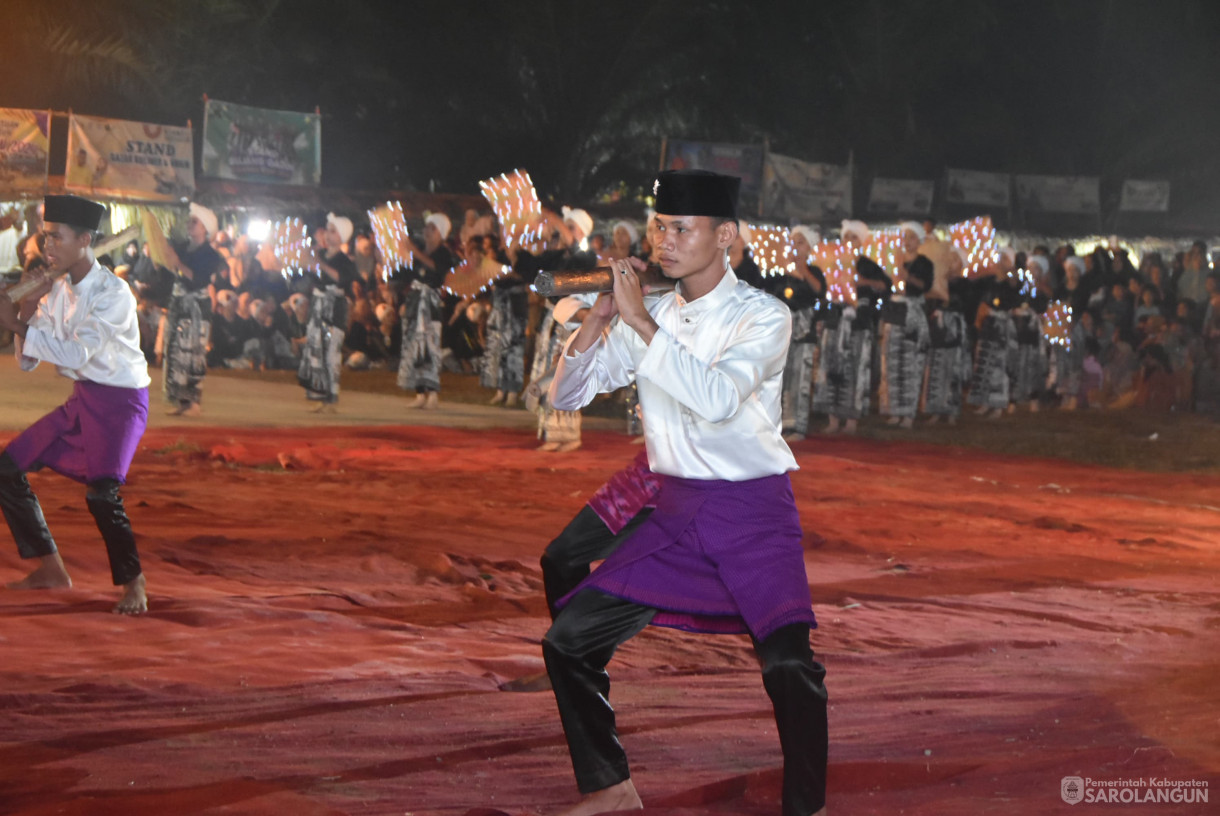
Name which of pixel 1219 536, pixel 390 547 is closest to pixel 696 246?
pixel 390 547

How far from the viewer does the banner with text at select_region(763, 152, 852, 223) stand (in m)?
22.5

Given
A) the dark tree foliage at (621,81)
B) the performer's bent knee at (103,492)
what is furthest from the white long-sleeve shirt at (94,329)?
the dark tree foliage at (621,81)

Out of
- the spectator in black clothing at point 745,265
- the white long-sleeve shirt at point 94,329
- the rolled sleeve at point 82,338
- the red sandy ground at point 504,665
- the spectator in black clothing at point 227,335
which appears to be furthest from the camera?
the spectator in black clothing at point 227,335

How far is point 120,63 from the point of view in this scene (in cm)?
2712

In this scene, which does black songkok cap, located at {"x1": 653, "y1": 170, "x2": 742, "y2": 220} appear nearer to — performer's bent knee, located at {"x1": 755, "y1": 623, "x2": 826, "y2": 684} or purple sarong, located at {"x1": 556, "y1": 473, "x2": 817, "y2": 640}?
purple sarong, located at {"x1": 556, "y1": 473, "x2": 817, "y2": 640}

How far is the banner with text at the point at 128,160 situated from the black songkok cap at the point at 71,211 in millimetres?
15119

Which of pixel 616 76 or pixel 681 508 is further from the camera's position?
pixel 616 76

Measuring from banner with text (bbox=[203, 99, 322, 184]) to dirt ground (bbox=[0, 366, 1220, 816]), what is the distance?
11.3 meters

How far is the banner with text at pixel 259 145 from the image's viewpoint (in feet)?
69.5

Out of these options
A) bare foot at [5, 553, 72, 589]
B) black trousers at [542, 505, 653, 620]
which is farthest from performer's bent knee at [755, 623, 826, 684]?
bare foot at [5, 553, 72, 589]

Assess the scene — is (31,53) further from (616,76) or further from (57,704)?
(57,704)

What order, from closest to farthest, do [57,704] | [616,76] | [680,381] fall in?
1. [680,381]
2. [57,704]
3. [616,76]

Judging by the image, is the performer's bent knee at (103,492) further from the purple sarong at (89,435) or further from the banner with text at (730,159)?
the banner with text at (730,159)

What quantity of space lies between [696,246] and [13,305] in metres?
3.19
